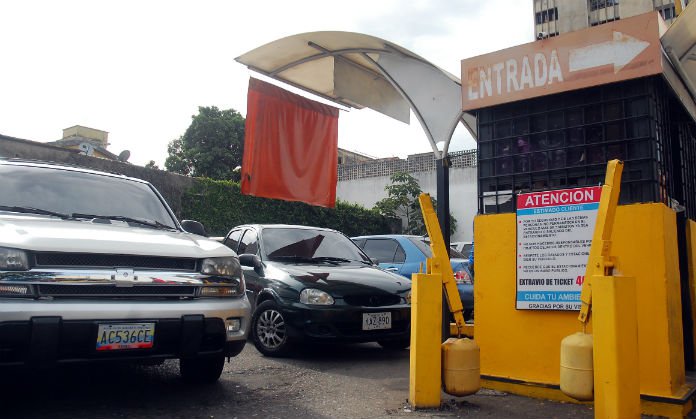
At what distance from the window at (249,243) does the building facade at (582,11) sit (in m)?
40.2

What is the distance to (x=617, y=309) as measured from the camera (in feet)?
9.93

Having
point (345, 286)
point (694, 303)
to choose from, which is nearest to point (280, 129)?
point (345, 286)

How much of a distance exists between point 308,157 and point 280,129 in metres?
0.69

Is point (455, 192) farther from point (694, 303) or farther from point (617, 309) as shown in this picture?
point (617, 309)

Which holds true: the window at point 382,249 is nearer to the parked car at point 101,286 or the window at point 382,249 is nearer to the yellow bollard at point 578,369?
the parked car at point 101,286

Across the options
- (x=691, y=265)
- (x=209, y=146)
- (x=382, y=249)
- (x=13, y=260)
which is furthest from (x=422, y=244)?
(x=209, y=146)

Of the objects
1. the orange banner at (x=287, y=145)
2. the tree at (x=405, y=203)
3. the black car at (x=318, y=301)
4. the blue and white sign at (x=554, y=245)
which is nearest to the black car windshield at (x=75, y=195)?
the black car at (x=318, y=301)

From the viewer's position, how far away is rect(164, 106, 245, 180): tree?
110 ft

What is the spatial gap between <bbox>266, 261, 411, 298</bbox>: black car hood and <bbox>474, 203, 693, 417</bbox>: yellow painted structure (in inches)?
57.5

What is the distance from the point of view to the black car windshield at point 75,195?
415 cm

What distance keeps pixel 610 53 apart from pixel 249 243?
448 centimetres

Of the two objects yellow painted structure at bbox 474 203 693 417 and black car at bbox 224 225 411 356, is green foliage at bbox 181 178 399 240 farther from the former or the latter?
yellow painted structure at bbox 474 203 693 417

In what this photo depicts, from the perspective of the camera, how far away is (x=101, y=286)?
11.0ft

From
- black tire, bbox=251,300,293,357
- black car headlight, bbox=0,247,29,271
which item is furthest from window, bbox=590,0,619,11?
black car headlight, bbox=0,247,29,271
